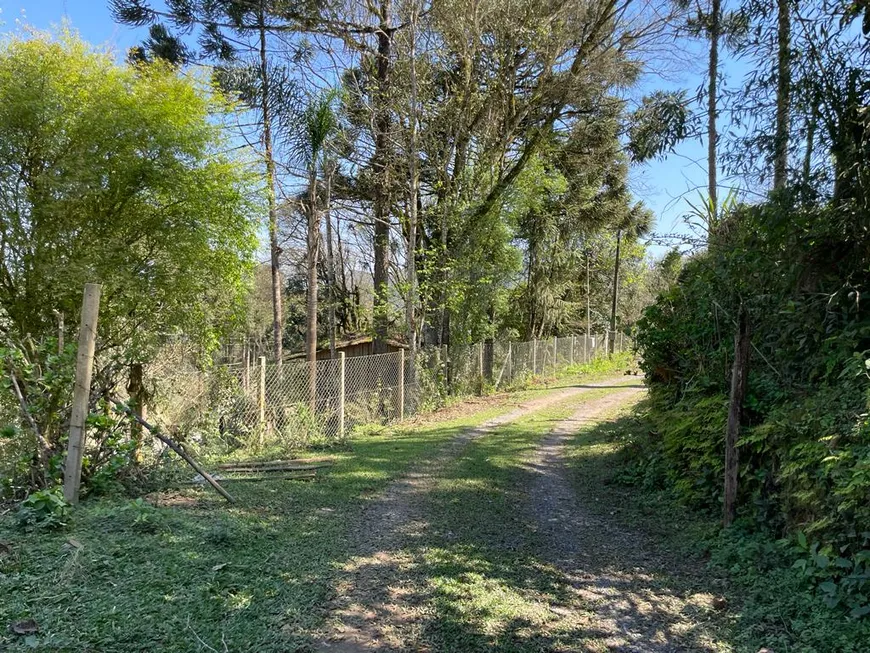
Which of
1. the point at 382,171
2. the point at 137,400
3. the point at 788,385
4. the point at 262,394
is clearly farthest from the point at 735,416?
the point at 382,171

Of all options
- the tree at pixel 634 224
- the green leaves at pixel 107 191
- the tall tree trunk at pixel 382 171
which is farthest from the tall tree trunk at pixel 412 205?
Result: the tree at pixel 634 224

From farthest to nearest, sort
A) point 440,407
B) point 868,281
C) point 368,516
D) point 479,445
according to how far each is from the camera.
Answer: point 440,407 < point 479,445 < point 368,516 < point 868,281

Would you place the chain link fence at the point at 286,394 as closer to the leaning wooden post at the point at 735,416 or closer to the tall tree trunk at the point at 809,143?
the leaning wooden post at the point at 735,416

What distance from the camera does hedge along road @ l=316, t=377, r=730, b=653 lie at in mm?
2992

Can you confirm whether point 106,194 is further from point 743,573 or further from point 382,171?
point 382,171

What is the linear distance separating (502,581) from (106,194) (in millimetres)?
6183

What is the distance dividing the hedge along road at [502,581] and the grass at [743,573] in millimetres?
177

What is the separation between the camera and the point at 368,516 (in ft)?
16.5

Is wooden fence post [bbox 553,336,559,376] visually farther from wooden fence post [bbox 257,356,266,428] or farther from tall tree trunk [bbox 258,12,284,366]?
wooden fence post [bbox 257,356,266,428]

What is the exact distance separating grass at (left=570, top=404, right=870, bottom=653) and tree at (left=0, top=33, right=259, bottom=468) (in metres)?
5.32

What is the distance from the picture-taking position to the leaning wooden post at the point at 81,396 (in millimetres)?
4270

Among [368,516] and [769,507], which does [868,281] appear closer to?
[769,507]

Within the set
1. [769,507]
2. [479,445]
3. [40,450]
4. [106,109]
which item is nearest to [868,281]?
[769,507]

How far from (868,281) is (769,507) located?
1888 millimetres
